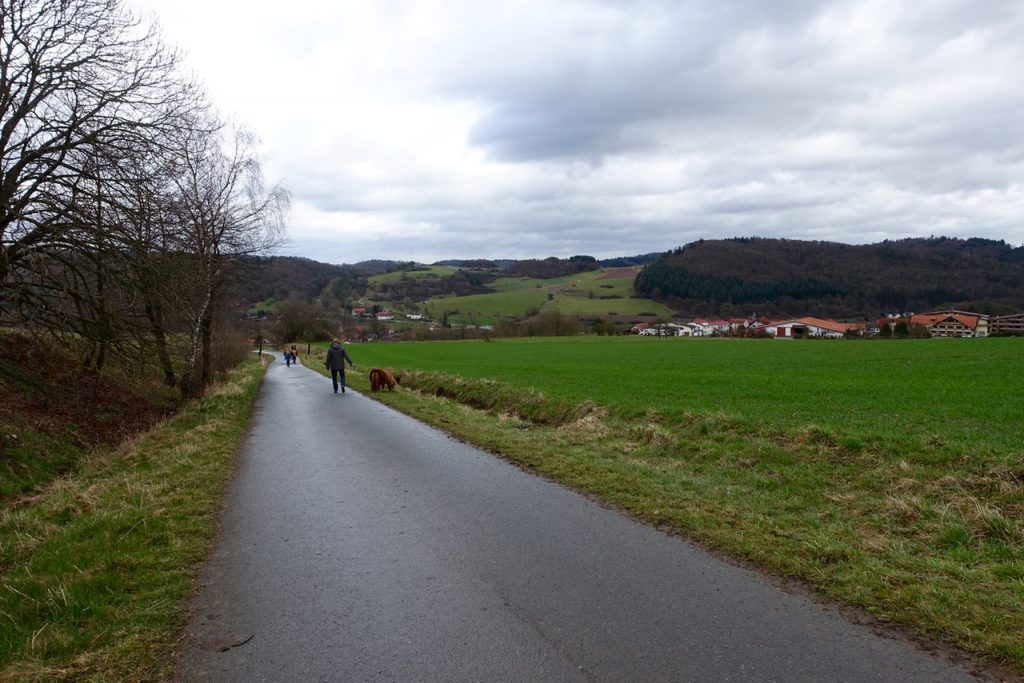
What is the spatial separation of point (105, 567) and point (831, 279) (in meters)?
140

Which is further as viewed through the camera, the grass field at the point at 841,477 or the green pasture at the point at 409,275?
the green pasture at the point at 409,275

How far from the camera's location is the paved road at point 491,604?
332 cm

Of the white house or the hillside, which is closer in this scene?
the hillside

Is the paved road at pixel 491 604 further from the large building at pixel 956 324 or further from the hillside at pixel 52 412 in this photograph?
→ the large building at pixel 956 324

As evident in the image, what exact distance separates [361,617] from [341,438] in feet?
26.4

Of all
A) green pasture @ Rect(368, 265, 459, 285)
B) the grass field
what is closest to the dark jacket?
the grass field

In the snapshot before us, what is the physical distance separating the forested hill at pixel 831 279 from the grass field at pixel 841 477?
113051 millimetres

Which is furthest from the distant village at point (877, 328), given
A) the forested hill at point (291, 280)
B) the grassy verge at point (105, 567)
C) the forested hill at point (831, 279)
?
the grassy verge at point (105, 567)

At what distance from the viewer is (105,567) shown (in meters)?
4.84

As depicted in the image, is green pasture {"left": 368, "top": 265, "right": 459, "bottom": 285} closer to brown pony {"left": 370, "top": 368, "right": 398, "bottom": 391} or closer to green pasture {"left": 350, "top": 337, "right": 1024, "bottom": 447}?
brown pony {"left": 370, "top": 368, "right": 398, "bottom": 391}

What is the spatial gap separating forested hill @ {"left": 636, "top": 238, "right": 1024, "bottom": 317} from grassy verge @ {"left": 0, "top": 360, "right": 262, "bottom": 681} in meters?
123

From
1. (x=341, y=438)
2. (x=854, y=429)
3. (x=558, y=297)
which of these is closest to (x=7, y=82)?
(x=341, y=438)

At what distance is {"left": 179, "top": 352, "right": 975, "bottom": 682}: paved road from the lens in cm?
332

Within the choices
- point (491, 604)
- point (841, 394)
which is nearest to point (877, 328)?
point (841, 394)
